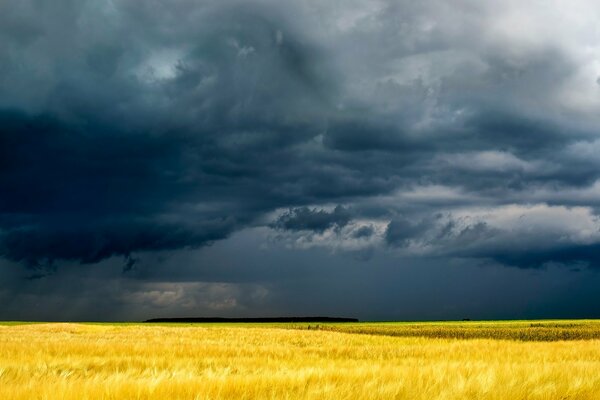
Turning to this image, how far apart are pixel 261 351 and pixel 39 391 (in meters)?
13.2

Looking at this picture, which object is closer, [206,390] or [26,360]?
[206,390]

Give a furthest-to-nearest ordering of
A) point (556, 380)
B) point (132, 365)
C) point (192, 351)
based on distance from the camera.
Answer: point (192, 351) → point (132, 365) → point (556, 380)

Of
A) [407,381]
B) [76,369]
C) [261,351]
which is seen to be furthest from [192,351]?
[407,381]

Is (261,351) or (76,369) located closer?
(76,369)

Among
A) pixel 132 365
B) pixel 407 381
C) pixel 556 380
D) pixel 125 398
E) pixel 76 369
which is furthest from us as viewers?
pixel 132 365

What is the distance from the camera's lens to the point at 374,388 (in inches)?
263

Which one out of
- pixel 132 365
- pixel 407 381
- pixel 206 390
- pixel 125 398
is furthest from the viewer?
pixel 132 365

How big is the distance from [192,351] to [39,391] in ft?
42.1

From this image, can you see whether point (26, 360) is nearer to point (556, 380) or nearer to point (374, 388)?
point (374, 388)

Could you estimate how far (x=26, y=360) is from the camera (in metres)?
13.6

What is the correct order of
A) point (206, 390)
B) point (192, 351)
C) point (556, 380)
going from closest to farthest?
point (206, 390) < point (556, 380) < point (192, 351)

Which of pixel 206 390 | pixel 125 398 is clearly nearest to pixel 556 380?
pixel 206 390

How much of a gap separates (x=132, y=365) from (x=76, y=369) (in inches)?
61.9

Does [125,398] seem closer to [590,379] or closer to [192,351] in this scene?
[590,379]
